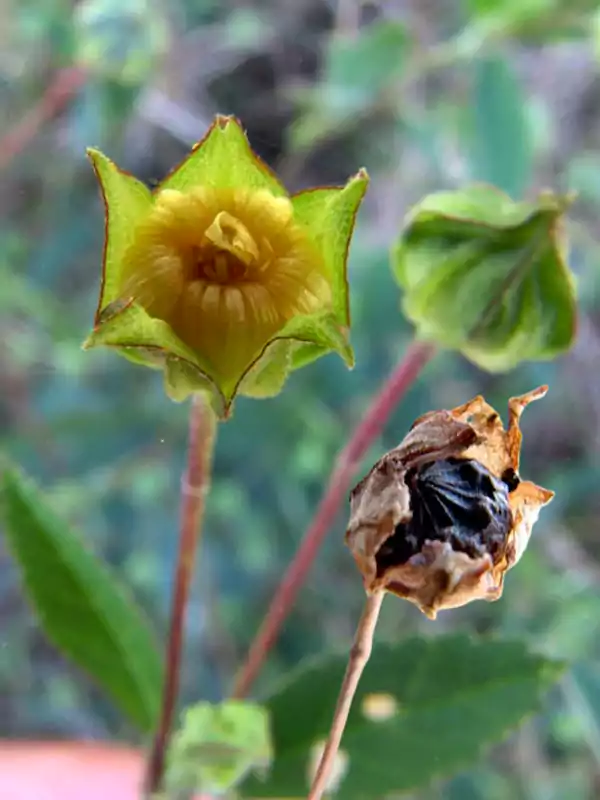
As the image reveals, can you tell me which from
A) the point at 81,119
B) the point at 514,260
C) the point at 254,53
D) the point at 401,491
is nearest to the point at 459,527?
the point at 401,491

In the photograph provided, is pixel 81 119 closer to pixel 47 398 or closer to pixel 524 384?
pixel 47 398

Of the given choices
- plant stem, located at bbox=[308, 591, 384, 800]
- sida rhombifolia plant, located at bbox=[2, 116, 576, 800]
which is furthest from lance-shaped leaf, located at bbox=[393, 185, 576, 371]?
plant stem, located at bbox=[308, 591, 384, 800]

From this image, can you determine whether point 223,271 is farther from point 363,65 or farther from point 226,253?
point 363,65

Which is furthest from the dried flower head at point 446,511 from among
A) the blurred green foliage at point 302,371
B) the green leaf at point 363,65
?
the green leaf at point 363,65

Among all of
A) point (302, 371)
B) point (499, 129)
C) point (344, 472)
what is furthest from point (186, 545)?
point (499, 129)

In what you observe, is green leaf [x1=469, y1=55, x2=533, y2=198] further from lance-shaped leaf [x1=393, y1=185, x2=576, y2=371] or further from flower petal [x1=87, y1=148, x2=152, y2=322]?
flower petal [x1=87, y1=148, x2=152, y2=322]

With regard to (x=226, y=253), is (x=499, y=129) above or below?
above

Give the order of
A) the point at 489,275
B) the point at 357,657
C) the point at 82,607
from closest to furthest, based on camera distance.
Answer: the point at 357,657
the point at 489,275
the point at 82,607
